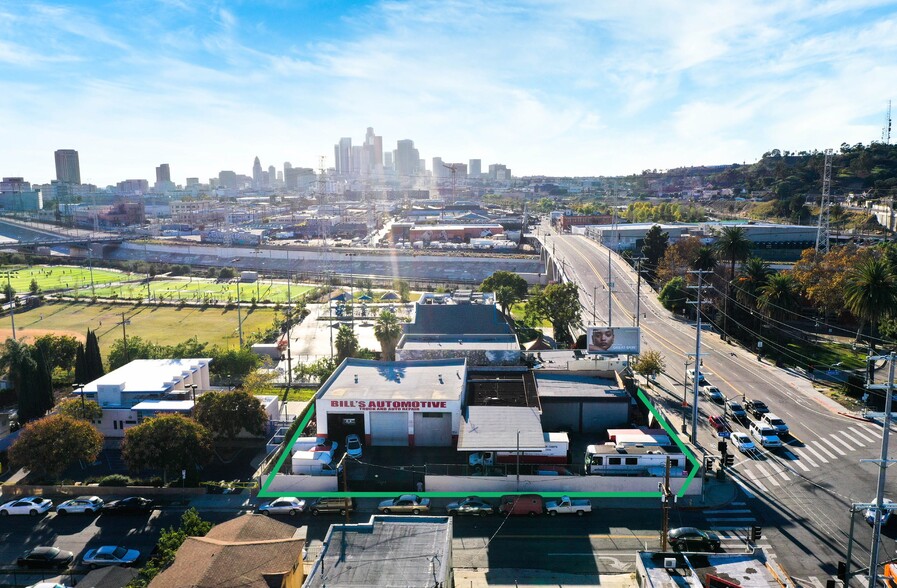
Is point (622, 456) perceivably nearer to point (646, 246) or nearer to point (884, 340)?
point (884, 340)

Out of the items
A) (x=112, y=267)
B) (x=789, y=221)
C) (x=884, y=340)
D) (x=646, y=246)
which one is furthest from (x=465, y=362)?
(x=789, y=221)

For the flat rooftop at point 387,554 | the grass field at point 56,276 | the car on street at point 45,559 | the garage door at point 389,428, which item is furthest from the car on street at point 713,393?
the grass field at point 56,276

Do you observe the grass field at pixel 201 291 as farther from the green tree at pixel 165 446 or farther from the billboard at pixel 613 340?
the green tree at pixel 165 446

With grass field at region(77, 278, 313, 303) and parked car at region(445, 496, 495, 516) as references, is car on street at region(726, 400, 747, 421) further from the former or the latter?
grass field at region(77, 278, 313, 303)

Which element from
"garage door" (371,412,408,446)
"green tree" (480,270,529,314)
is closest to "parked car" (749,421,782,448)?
"garage door" (371,412,408,446)

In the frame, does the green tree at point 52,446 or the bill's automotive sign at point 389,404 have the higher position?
the bill's automotive sign at point 389,404

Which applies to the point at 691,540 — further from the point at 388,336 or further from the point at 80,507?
the point at 388,336

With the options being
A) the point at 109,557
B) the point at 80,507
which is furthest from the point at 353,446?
the point at 80,507
